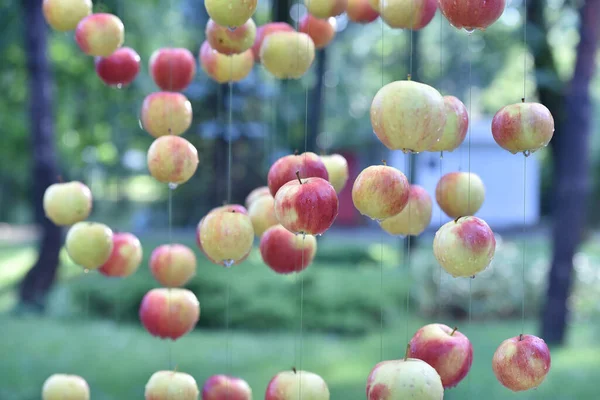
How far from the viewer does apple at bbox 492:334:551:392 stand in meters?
1.55

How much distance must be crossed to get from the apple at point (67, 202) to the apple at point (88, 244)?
0.19 ft

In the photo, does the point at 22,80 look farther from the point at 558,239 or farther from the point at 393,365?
the point at 393,365

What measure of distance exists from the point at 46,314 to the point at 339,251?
16.8ft

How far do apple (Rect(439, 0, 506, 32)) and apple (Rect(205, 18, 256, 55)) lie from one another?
1.74ft

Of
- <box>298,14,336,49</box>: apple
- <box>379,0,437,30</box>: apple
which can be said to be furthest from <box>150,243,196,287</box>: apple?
<box>379,0,437,30</box>: apple

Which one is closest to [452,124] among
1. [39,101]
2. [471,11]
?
[471,11]

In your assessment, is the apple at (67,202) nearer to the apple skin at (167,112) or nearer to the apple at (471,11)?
the apple skin at (167,112)

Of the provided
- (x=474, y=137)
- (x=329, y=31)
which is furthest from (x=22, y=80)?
(x=474, y=137)

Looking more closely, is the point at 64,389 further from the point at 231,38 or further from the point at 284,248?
the point at 231,38

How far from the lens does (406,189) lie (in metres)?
1.52

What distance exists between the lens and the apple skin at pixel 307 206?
1.50 m

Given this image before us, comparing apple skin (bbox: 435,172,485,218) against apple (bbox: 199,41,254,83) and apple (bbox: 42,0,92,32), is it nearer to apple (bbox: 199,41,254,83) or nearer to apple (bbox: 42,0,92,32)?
apple (bbox: 199,41,254,83)

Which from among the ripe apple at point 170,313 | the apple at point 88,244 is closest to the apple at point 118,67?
the apple at point 88,244

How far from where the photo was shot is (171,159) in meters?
1.85
